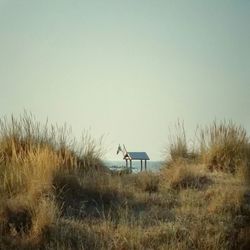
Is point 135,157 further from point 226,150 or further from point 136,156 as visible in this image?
point 226,150

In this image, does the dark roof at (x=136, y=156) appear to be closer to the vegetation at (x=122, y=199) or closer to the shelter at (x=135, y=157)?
the shelter at (x=135, y=157)

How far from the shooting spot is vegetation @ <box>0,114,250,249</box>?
7.67 metres

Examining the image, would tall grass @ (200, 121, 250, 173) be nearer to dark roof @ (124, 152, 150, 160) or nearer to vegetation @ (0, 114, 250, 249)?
vegetation @ (0, 114, 250, 249)

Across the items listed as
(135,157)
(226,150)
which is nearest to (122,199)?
(226,150)

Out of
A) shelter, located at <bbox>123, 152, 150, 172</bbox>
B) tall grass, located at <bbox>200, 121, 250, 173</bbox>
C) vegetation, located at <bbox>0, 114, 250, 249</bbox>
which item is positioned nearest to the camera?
vegetation, located at <bbox>0, 114, 250, 249</bbox>

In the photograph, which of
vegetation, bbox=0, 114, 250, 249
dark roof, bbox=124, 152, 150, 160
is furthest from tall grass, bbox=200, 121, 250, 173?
dark roof, bbox=124, 152, 150, 160

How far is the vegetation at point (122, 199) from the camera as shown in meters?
7.67

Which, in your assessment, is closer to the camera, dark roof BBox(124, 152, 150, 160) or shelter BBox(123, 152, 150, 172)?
shelter BBox(123, 152, 150, 172)

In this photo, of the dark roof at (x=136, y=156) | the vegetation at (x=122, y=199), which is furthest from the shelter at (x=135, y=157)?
the vegetation at (x=122, y=199)

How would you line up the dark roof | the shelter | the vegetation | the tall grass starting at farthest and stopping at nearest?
the dark roof
the shelter
the tall grass
the vegetation

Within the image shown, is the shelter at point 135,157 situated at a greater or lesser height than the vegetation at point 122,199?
greater

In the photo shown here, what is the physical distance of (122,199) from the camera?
33.9 feet

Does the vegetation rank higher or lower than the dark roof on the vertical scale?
lower

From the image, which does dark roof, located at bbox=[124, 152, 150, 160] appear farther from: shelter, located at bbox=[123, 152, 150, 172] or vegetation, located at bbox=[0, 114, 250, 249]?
vegetation, located at bbox=[0, 114, 250, 249]
